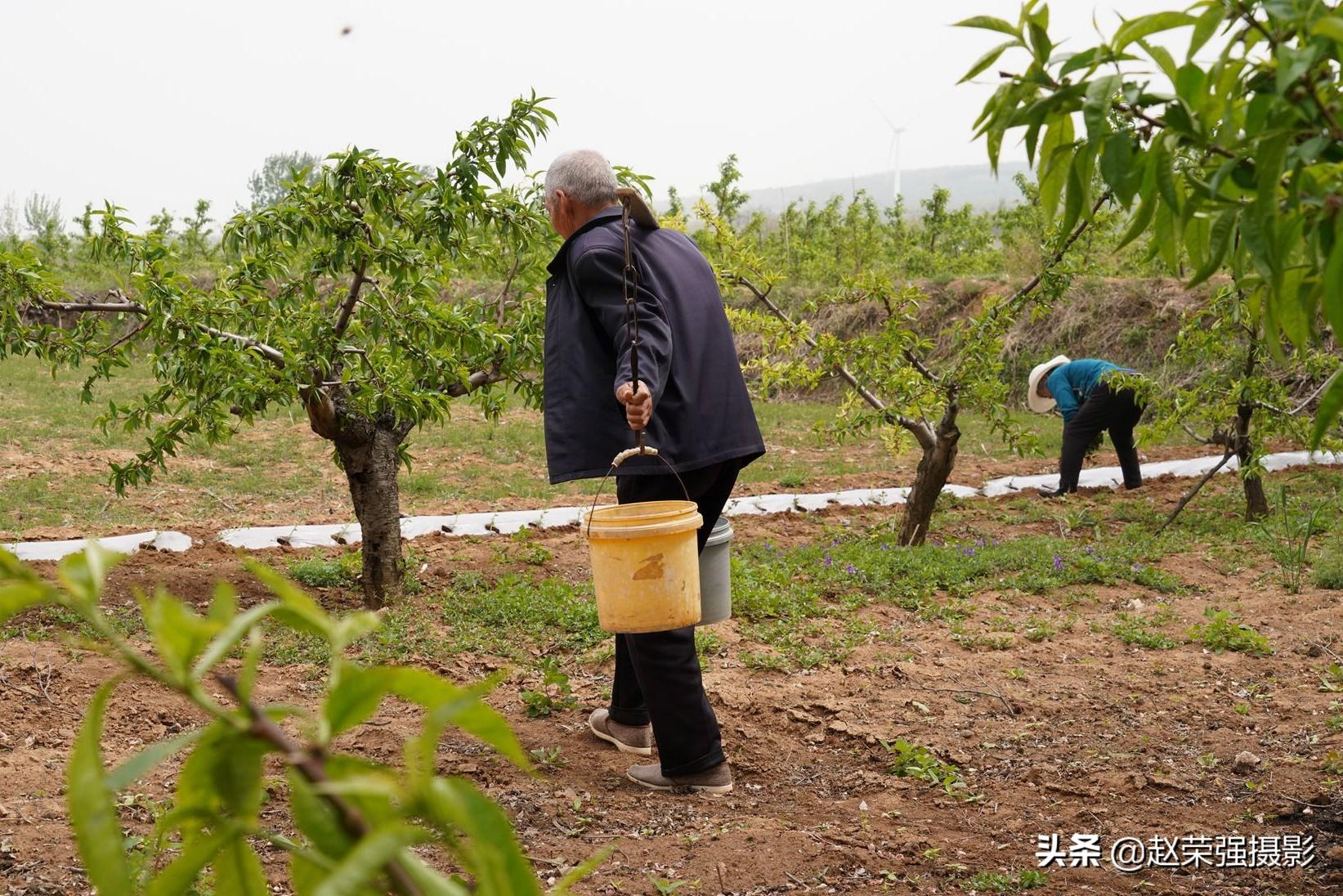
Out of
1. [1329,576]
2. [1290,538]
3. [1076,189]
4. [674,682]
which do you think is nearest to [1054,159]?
[1076,189]

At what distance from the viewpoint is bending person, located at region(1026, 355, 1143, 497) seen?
879 cm

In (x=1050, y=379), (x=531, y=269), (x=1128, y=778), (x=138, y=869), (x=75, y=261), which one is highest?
(x=75, y=261)

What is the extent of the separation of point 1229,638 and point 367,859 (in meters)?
4.86

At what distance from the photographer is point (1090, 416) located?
8.80 metres

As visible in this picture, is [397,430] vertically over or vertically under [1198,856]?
over

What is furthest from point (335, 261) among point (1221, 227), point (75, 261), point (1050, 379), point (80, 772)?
point (75, 261)

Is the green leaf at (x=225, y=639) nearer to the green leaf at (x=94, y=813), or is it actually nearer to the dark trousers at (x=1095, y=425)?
the green leaf at (x=94, y=813)

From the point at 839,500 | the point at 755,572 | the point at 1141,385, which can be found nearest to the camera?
the point at 755,572

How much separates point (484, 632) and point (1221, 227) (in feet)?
13.7

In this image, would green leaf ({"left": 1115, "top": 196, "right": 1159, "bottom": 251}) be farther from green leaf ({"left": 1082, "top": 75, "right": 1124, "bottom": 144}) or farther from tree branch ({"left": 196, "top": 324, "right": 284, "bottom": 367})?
tree branch ({"left": 196, "top": 324, "right": 284, "bottom": 367})

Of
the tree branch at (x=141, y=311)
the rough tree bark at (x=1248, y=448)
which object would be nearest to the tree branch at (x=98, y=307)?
the tree branch at (x=141, y=311)

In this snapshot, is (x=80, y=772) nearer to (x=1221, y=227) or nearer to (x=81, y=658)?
(x=1221, y=227)

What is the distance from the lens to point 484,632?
515 cm

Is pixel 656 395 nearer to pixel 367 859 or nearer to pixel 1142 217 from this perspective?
pixel 1142 217
